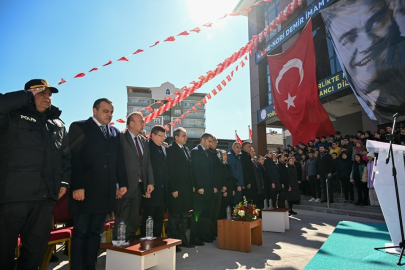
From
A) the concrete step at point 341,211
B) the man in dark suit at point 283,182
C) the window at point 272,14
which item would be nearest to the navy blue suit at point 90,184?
the man in dark suit at point 283,182

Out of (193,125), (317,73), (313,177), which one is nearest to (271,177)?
(313,177)

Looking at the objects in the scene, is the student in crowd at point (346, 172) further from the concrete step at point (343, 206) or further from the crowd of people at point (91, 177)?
the crowd of people at point (91, 177)

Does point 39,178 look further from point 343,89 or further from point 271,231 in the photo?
point 343,89

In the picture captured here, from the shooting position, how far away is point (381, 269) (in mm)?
3205

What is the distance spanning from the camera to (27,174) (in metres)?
2.29

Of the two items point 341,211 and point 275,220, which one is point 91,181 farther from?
point 341,211

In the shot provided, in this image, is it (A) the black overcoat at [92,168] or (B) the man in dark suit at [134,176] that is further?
(B) the man in dark suit at [134,176]

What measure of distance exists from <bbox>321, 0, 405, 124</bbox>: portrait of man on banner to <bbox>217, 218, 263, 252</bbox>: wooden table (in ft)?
16.5

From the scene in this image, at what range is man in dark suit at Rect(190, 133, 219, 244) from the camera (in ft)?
15.7

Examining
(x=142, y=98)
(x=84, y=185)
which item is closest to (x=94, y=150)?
(x=84, y=185)

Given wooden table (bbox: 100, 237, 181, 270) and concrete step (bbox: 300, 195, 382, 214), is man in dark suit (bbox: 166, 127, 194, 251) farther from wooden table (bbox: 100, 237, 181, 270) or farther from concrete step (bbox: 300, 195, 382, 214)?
concrete step (bbox: 300, 195, 382, 214)

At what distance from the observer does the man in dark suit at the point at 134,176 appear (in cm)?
352

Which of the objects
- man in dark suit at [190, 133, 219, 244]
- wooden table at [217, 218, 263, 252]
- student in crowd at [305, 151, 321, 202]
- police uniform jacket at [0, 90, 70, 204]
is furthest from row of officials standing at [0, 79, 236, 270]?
student in crowd at [305, 151, 321, 202]

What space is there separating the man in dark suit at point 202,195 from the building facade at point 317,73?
8727 mm
